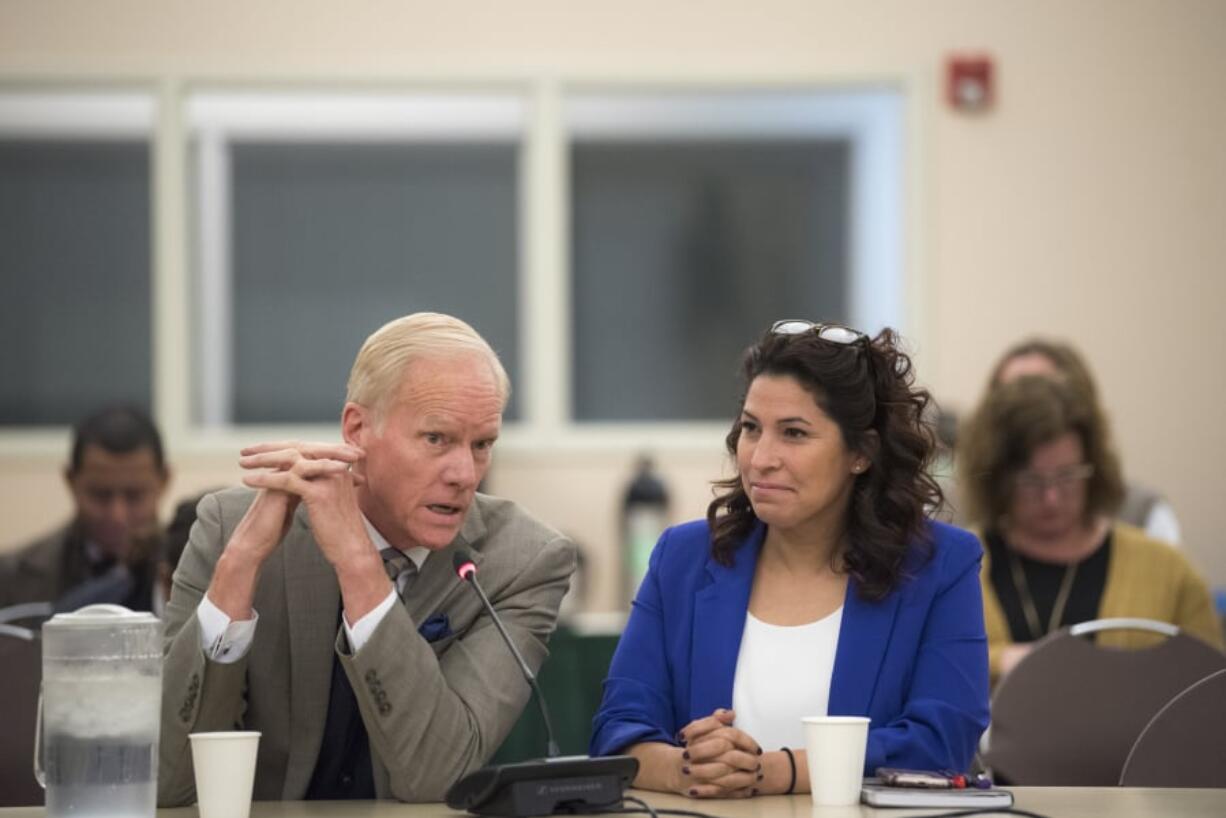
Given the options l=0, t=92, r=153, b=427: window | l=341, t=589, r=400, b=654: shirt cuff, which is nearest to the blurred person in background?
l=341, t=589, r=400, b=654: shirt cuff

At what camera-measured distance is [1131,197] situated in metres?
7.02

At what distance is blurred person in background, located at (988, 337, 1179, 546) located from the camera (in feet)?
15.6

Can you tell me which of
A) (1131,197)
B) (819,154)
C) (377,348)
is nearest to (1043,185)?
(1131,197)

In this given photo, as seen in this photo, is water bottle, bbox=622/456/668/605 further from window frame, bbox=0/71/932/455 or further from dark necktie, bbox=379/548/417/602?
dark necktie, bbox=379/548/417/602

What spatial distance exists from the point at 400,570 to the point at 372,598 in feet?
0.79

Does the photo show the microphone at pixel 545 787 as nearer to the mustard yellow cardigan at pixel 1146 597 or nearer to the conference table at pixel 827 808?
the conference table at pixel 827 808

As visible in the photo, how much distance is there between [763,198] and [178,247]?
2316mm

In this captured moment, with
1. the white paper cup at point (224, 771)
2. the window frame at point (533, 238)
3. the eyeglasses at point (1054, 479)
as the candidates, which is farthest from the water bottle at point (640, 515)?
the white paper cup at point (224, 771)

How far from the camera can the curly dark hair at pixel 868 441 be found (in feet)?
9.27

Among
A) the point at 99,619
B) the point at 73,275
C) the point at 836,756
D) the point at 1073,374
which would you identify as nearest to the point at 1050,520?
the point at 1073,374

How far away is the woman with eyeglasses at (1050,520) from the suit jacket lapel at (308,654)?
2.09m

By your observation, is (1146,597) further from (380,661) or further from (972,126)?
(972,126)

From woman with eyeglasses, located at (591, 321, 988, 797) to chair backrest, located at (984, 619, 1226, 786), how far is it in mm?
608

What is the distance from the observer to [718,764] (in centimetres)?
238
